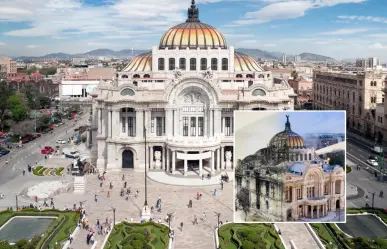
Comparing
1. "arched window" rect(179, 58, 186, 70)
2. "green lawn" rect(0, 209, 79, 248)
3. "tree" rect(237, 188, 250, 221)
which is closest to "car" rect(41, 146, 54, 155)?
"arched window" rect(179, 58, 186, 70)

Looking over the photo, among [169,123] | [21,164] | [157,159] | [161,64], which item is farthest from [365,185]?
[21,164]

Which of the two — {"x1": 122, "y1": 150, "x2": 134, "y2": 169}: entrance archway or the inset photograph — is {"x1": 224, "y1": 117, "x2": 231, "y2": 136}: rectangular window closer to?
{"x1": 122, "y1": 150, "x2": 134, "y2": 169}: entrance archway

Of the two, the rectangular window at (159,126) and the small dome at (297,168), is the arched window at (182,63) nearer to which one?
the rectangular window at (159,126)

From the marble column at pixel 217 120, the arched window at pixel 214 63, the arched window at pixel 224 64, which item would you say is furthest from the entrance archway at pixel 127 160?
the arched window at pixel 224 64

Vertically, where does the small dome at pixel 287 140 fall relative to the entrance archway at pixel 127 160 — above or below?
above

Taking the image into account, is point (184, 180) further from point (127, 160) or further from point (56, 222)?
point (56, 222)

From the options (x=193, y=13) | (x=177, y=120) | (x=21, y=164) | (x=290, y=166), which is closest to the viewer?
(x=290, y=166)

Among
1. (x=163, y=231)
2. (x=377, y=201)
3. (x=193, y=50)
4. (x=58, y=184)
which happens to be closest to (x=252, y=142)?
(x=163, y=231)
